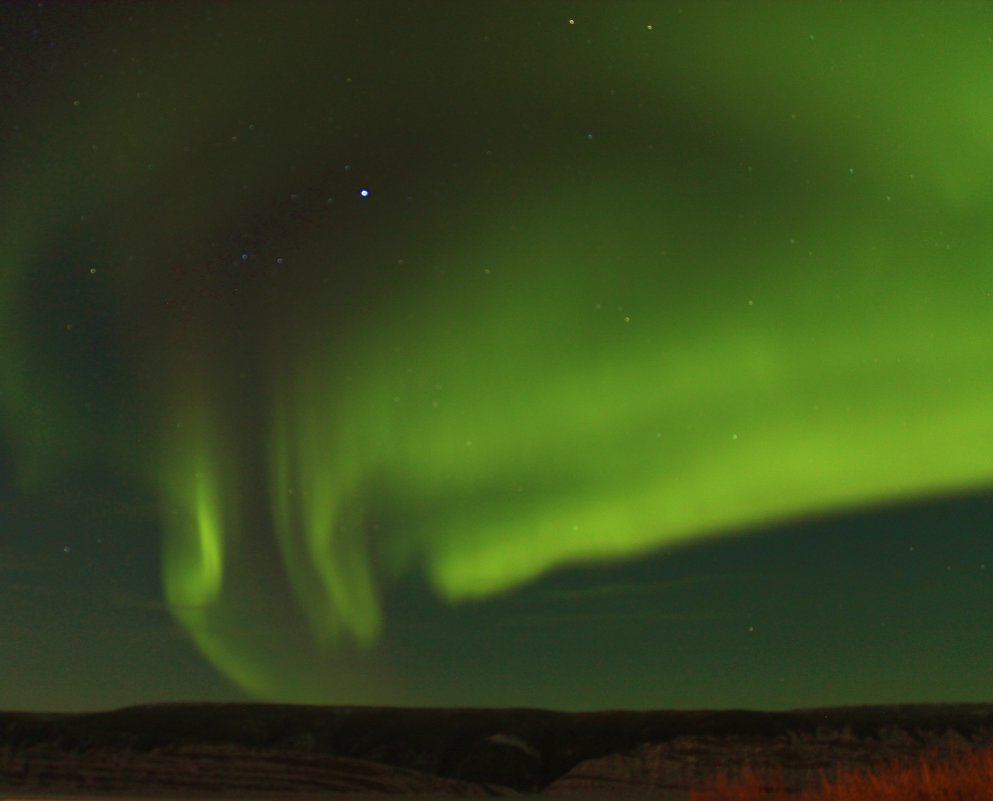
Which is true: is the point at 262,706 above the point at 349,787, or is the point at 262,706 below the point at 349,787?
above

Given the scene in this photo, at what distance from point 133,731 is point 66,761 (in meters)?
2.84

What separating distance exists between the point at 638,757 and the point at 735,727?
3663mm

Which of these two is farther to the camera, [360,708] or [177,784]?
[360,708]

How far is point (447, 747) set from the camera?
36.2 meters

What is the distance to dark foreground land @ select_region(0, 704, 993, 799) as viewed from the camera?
33781 mm

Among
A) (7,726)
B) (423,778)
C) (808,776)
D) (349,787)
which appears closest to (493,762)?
(423,778)

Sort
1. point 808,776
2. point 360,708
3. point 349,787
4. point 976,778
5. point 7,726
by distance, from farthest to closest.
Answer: point 360,708 → point 7,726 → point 349,787 → point 808,776 → point 976,778

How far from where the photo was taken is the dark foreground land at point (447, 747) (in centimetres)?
3378

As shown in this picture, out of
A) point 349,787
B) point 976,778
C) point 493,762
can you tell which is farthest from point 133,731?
point 976,778

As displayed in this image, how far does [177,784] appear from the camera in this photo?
→ 33.3 m

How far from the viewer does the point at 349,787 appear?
34.2 meters

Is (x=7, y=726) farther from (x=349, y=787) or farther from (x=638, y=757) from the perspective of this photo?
(x=638, y=757)

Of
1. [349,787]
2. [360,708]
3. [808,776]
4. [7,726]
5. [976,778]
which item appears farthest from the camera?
[360,708]

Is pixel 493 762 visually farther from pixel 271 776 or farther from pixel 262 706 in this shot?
pixel 262 706
